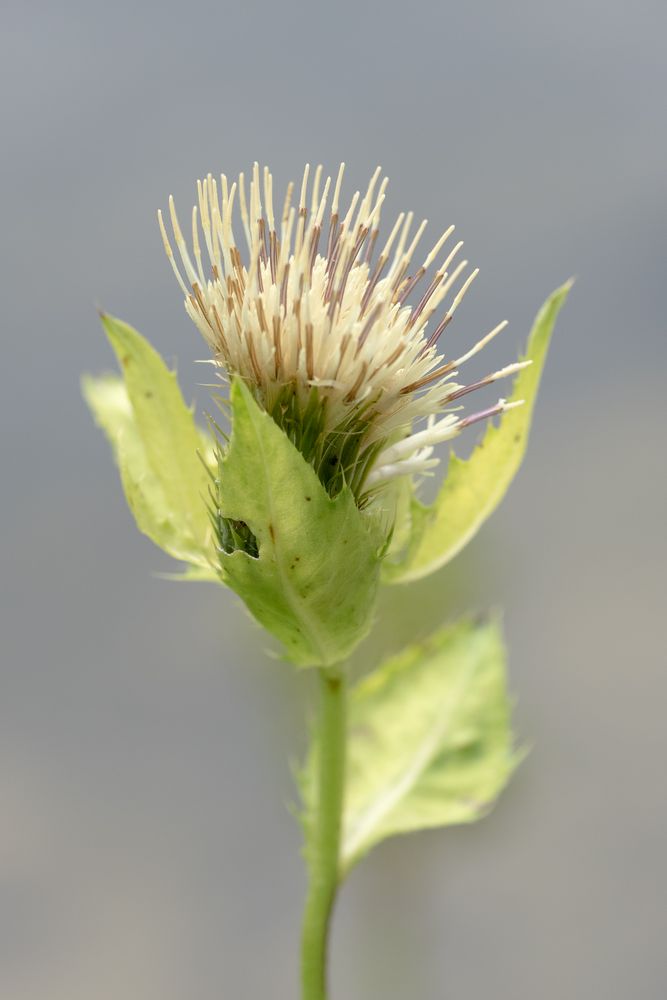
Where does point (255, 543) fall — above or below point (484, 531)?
below

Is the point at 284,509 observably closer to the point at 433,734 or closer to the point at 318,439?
the point at 318,439

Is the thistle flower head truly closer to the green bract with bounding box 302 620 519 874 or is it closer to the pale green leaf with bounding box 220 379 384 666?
the pale green leaf with bounding box 220 379 384 666

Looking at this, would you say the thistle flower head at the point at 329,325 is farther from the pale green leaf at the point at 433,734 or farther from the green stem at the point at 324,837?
the pale green leaf at the point at 433,734

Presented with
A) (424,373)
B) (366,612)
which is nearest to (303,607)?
(366,612)

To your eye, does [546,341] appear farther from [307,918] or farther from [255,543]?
[307,918]

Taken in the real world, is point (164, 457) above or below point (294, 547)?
above

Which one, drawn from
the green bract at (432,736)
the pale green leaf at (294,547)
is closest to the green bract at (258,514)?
the pale green leaf at (294,547)

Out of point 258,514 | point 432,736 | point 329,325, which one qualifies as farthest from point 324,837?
point 329,325
